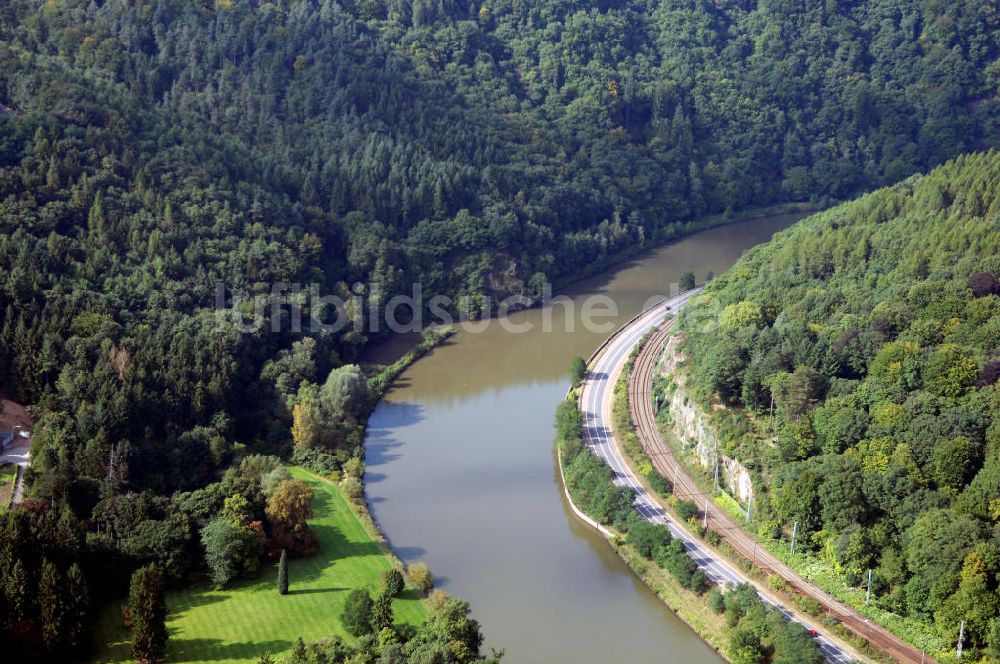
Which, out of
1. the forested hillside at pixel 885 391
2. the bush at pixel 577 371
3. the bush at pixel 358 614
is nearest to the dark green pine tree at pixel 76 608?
the bush at pixel 358 614

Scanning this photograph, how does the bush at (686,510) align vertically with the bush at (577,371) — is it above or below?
below

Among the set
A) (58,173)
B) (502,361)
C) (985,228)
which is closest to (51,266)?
(58,173)

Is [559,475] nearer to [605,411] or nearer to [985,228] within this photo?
[605,411]

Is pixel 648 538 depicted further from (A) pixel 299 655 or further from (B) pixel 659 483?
(A) pixel 299 655

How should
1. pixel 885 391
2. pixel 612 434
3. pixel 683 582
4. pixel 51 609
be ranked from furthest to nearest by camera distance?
1. pixel 612 434
2. pixel 885 391
3. pixel 683 582
4. pixel 51 609

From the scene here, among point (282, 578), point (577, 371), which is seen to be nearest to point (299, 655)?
point (282, 578)

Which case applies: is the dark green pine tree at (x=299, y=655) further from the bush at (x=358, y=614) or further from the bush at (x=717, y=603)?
the bush at (x=717, y=603)
